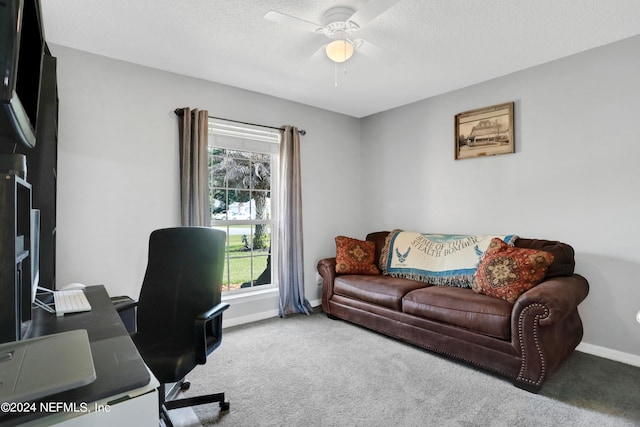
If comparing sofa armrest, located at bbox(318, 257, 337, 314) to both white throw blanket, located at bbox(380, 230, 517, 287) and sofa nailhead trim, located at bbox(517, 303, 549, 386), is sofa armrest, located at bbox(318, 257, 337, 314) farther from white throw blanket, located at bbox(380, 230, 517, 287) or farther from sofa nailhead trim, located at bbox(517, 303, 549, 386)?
sofa nailhead trim, located at bbox(517, 303, 549, 386)

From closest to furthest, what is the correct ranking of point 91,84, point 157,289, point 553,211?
point 157,289
point 91,84
point 553,211

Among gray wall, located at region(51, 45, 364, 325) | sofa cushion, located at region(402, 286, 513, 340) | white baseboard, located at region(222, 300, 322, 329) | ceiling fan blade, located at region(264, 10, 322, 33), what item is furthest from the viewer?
white baseboard, located at region(222, 300, 322, 329)

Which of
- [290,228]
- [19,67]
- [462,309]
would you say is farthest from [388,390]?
[19,67]

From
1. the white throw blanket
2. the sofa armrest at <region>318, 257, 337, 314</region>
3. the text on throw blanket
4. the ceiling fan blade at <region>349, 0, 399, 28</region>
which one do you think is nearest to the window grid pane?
the sofa armrest at <region>318, 257, 337, 314</region>

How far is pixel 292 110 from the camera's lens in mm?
4016

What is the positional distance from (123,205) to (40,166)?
87cm

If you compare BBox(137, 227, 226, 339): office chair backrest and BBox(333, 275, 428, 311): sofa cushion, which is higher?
BBox(137, 227, 226, 339): office chair backrest

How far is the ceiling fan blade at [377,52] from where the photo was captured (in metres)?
2.23

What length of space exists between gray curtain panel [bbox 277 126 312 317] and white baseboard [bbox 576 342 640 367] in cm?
257

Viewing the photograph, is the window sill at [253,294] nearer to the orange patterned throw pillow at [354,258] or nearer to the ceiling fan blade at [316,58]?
the orange patterned throw pillow at [354,258]

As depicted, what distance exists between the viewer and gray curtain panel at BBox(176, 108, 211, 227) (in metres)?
3.12

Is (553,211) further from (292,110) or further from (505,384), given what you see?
(292,110)

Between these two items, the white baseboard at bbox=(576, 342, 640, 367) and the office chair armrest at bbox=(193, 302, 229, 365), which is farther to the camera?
the white baseboard at bbox=(576, 342, 640, 367)

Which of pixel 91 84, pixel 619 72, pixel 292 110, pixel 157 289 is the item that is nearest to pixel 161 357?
pixel 157 289
